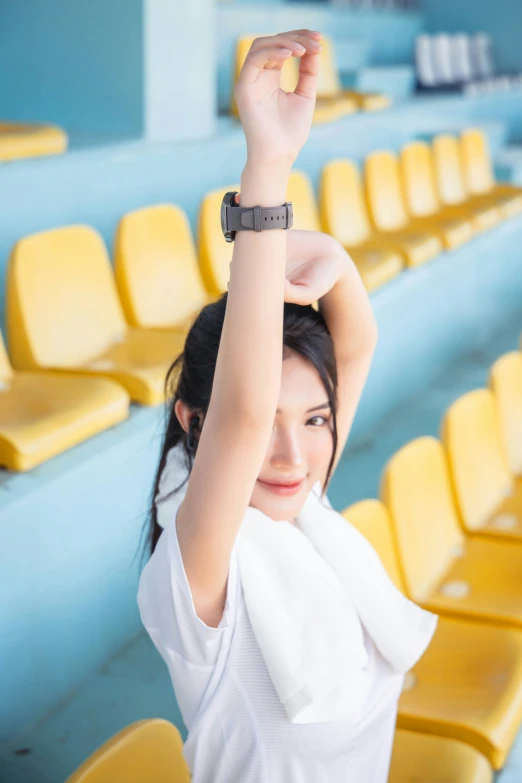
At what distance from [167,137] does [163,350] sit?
1.66 metres

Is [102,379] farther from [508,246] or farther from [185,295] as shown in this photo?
[508,246]

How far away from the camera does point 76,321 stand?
267cm

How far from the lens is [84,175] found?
3281 mm

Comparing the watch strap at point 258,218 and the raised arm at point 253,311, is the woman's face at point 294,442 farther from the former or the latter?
the watch strap at point 258,218

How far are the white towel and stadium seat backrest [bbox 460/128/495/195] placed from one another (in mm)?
4964

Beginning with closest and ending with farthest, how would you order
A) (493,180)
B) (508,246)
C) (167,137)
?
(167,137) → (508,246) → (493,180)

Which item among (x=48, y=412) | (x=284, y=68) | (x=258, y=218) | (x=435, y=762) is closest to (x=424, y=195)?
(x=284, y=68)

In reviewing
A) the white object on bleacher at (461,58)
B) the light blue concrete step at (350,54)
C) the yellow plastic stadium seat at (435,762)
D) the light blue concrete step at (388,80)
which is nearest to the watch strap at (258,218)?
the yellow plastic stadium seat at (435,762)

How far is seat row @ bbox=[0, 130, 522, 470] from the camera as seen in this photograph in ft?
7.22

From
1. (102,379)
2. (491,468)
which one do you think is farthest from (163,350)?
(491,468)

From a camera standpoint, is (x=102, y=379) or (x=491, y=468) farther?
(x=491, y=468)

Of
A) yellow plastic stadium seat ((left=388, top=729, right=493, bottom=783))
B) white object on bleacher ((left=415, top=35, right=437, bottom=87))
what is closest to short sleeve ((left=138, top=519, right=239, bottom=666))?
yellow plastic stadium seat ((left=388, top=729, right=493, bottom=783))

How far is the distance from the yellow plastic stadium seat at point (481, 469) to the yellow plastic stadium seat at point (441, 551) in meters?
0.05

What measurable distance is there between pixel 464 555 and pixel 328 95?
360 cm
